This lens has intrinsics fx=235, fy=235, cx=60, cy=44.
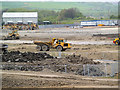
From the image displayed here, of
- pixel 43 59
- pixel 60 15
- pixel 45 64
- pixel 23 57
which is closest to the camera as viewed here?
pixel 45 64

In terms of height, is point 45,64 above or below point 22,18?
below

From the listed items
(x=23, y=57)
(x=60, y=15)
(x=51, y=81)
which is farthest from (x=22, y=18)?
(x=51, y=81)

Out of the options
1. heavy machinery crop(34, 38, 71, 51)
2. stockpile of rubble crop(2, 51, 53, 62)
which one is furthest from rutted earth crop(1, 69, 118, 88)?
heavy machinery crop(34, 38, 71, 51)

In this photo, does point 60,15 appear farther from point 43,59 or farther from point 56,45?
point 43,59

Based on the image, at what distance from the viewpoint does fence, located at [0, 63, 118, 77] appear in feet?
58.8

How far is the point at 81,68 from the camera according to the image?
62.7 feet

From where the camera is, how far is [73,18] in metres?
84.5

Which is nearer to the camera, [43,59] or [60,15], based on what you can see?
[43,59]

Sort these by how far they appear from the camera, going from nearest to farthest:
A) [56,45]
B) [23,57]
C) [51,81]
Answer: [51,81] < [23,57] < [56,45]

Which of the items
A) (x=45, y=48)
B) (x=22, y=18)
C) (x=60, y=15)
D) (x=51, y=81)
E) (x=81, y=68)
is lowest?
(x=51, y=81)

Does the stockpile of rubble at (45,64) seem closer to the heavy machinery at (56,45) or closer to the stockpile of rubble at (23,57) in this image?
the stockpile of rubble at (23,57)

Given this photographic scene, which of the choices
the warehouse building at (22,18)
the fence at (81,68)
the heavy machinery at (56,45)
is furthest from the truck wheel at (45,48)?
the warehouse building at (22,18)

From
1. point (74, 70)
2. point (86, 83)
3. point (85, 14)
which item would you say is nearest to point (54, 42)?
point (74, 70)

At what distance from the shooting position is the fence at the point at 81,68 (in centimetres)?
1792
